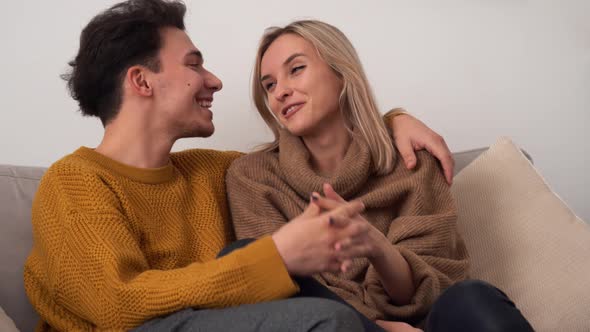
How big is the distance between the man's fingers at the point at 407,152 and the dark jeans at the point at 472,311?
529 mm

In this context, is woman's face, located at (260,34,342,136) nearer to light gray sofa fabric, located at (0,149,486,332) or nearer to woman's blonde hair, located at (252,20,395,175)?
woman's blonde hair, located at (252,20,395,175)

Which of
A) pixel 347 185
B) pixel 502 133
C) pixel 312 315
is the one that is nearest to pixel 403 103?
pixel 502 133

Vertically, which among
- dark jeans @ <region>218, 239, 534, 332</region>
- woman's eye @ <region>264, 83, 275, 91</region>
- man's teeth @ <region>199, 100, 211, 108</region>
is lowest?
dark jeans @ <region>218, 239, 534, 332</region>

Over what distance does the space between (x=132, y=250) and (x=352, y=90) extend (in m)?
0.77

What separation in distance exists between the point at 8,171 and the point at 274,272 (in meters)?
0.88

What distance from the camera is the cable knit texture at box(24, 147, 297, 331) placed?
1153 millimetres

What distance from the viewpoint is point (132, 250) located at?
129 centimetres

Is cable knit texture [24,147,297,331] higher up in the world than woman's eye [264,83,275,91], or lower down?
lower down

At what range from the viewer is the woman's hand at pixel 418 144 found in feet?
5.47

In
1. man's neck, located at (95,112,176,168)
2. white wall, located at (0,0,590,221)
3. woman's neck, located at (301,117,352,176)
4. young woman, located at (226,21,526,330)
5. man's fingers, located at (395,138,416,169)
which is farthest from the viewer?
white wall, located at (0,0,590,221)

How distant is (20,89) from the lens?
6.88 ft

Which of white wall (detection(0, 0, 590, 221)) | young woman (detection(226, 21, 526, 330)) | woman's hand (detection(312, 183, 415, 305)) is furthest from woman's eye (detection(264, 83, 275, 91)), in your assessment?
woman's hand (detection(312, 183, 415, 305))

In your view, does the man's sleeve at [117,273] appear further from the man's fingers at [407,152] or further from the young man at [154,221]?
the man's fingers at [407,152]

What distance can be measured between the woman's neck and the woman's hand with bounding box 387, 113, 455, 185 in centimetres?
14
